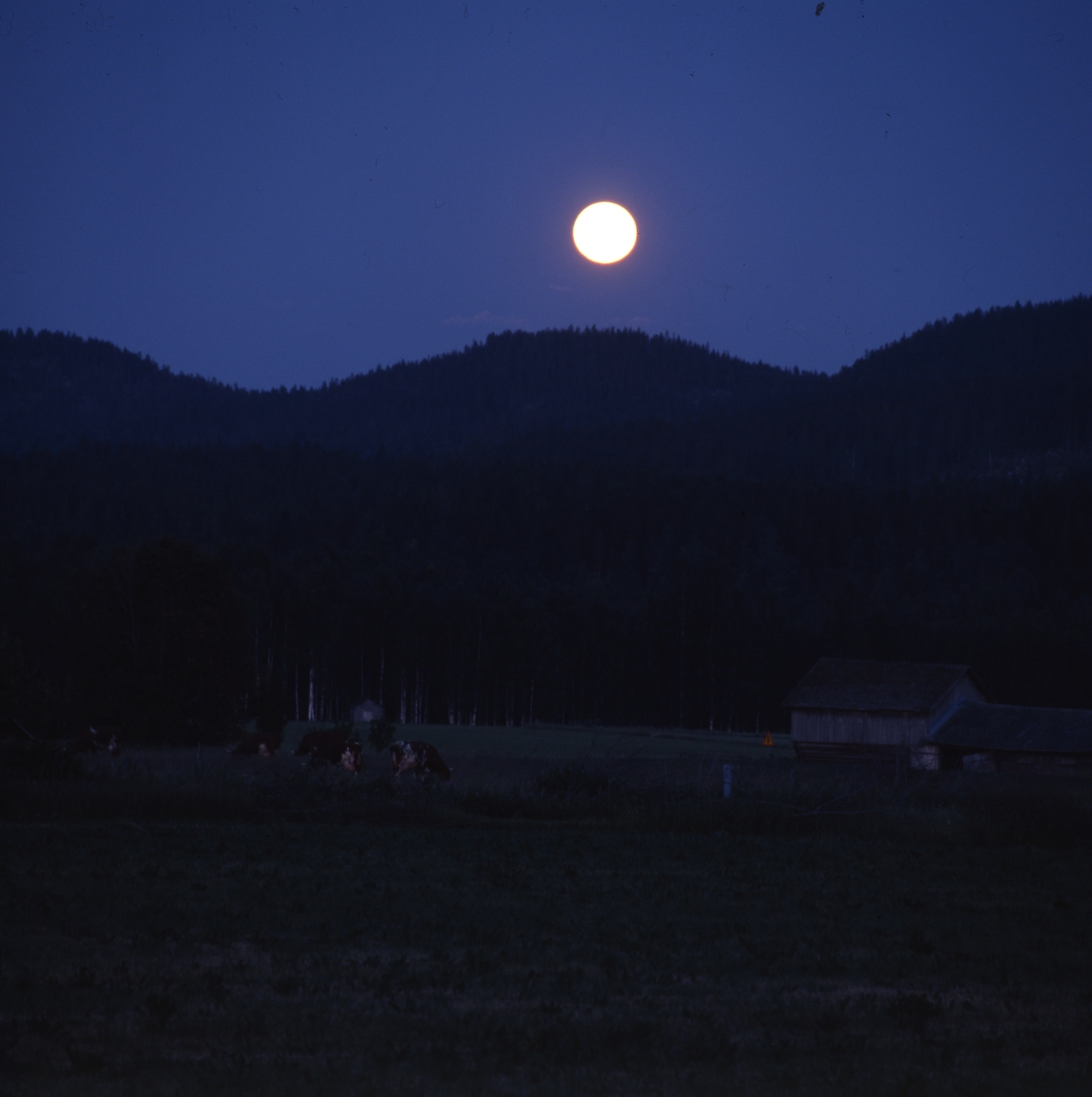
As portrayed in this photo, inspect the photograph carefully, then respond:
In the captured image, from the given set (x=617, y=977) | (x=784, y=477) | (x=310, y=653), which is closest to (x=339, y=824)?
(x=617, y=977)

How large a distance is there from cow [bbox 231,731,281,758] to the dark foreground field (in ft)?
50.9

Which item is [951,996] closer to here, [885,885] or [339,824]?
[885,885]

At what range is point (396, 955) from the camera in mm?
11891

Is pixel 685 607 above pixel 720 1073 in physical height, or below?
above

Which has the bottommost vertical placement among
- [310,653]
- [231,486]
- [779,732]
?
[779,732]

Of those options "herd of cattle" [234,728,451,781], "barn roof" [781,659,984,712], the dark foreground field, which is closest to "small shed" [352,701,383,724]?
"barn roof" [781,659,984,712]

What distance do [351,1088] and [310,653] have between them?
92.0 m

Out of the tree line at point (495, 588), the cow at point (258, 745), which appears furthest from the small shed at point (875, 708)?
the cow at point (258, 745)

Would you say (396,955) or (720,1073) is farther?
(396,955)

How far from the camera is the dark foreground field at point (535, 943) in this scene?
27.7ft

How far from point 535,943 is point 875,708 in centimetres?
4839

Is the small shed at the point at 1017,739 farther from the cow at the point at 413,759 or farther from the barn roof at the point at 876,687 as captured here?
the cow at the point at 413,759

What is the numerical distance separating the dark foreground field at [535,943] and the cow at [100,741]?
1469cm

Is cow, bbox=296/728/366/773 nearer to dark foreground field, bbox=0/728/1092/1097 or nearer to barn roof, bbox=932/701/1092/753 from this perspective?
dark foreground field, bbox=0/728/1092/1097
